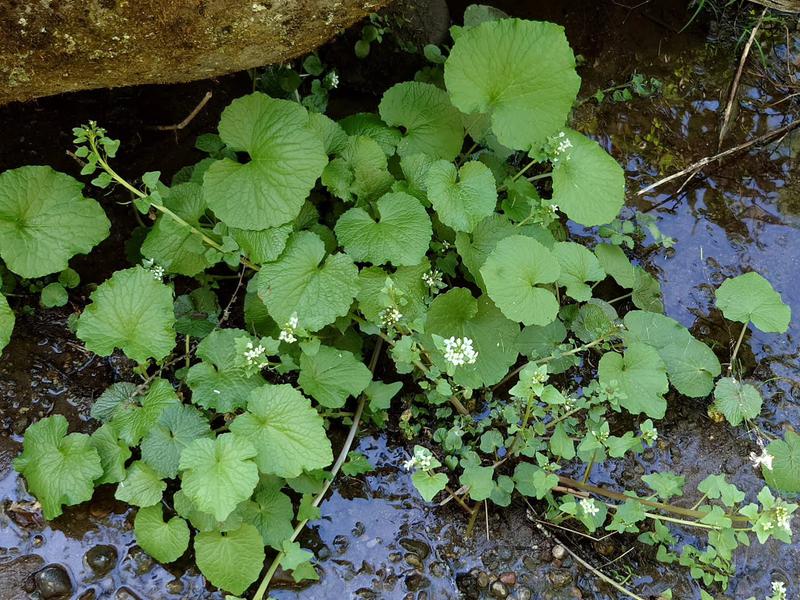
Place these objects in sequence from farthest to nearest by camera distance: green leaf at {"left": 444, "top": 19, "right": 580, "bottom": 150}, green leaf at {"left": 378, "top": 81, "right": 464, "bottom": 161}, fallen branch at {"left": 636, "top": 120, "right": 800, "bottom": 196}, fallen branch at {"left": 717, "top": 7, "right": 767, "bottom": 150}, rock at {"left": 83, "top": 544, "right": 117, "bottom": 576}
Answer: fallen branch at {"left": 717, "top": 7, "right": 767, "bottom": 150}
fallen branch at {"left": 636, "top": 120, "right": 800, "bottom": 196}
green leaf at {"left": 378, "top": 81, "right": 464, "bottom": 161}
green leaf at {"left": 444, "top": 19, "right": 580, "bottom": 150}
rock at {"left": 83, "top": 544, "right": 117, "bottom": 576}

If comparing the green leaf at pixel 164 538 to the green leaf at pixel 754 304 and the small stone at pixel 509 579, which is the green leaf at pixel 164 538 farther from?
the green leaf at pixel 754 304

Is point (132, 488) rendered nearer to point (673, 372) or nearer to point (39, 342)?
point (39, 342)

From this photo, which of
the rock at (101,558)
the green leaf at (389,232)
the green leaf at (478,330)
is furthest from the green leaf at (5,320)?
the green leaf at (478,330)

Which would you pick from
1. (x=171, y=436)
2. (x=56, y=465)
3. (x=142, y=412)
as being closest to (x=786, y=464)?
(x=171, y=436)

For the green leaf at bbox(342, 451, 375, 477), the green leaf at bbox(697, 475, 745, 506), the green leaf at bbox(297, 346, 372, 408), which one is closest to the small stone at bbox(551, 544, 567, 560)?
the green leaf at bbox(697, 475, 745, 506)

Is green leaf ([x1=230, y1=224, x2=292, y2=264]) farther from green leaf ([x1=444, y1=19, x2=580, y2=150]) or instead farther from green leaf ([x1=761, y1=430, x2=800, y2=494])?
green leaf ([x1=761, y1=430, x2=800, y2=494])

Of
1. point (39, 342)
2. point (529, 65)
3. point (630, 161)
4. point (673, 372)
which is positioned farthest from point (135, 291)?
point (630, 161)

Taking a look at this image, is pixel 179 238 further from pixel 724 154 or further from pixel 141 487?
pixel 724 154
